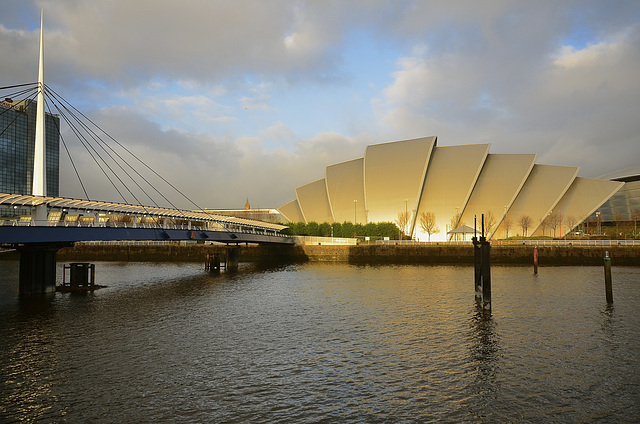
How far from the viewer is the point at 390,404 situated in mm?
10914

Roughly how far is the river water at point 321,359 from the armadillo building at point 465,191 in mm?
57973

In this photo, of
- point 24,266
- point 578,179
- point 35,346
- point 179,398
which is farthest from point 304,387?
point 578,179

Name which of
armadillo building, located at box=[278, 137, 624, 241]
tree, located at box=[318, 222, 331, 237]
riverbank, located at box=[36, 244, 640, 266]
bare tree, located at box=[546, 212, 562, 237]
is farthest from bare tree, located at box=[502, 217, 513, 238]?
tree, located at box=[318, 222, 331, 237]

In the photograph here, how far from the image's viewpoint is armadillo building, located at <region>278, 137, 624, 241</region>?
81.9m

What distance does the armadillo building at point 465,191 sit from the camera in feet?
269

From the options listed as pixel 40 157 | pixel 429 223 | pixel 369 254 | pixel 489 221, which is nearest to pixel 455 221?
pixel 429 223

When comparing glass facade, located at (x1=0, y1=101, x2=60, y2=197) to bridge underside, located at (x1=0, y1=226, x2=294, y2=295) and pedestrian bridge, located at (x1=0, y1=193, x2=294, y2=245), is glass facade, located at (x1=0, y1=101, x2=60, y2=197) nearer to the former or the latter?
pedestrian bridge, located at (x1=0, y1=193, x2=294, y2=245)

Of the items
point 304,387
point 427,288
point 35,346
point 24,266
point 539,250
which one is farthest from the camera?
point 539,250

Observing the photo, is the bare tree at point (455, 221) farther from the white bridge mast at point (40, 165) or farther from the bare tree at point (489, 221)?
the white bridge mast at point (40, 165)

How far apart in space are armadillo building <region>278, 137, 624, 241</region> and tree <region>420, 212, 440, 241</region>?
0.18 meters

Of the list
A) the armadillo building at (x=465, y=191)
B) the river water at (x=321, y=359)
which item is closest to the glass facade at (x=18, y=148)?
the river water at (x=321, y=359)

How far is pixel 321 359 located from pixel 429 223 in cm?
7242

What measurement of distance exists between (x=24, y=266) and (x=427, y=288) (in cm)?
2486

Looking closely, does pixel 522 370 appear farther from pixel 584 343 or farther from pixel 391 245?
pixel 391 245
